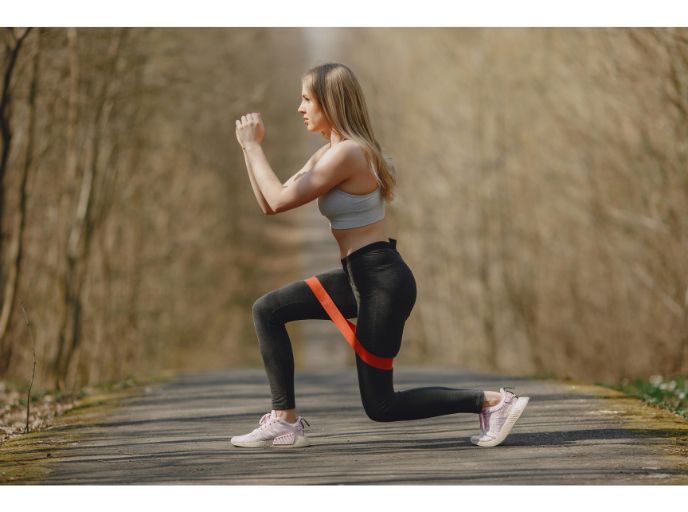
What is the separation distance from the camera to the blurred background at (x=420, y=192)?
1209cm

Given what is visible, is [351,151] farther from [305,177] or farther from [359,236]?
[359,236]

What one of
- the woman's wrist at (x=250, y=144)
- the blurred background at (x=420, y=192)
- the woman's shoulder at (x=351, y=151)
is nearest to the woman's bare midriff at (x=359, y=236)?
the woman's shoulder at (x=351, y=151)

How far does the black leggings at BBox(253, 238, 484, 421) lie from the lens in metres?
5.64

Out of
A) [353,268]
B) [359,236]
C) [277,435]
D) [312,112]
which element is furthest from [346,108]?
[277,435]

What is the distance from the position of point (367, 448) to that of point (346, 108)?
1696 mm

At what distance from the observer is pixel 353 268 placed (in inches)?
224

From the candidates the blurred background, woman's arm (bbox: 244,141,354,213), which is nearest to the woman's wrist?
woman's arm (bbox: 244,141,354,213)

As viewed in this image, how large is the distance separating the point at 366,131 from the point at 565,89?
1094 centimetres

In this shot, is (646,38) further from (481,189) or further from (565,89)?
(481,189)

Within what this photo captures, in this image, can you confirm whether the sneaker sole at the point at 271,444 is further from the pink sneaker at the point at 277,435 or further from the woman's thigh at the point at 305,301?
the woman's thigh at the point at 305,301

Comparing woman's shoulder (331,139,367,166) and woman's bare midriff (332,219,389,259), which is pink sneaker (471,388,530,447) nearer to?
woman's bare midriff (332,219,389,259)

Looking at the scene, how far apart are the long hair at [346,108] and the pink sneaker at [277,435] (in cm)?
127

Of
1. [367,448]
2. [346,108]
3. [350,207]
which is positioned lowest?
[367,448]

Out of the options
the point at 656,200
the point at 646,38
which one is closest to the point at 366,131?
the point at 646,38
